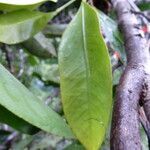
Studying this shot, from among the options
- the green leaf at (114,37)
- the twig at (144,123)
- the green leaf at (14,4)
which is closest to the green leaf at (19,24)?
the green leaf at (14,4)

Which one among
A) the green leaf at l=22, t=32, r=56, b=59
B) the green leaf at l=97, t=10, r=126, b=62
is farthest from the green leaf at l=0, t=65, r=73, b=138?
the green leaf at l=22, t=32, r=56, b=59

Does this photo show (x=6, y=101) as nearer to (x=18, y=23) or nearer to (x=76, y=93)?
(x=76, y=93)

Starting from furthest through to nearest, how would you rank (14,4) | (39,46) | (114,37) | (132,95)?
(39,46) → (114,37) → (14,4) → (132,95)

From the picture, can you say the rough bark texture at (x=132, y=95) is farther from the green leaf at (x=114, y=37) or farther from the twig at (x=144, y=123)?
the green leaf at (x=114, y=37)

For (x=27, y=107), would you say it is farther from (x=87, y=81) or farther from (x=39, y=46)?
(x=39, y=46)

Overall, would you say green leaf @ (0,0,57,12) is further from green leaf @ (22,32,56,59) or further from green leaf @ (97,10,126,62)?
green leaf @ (22,32,56,59)

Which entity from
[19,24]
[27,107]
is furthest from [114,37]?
[27,107]

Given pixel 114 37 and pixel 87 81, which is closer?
pixel 87 81

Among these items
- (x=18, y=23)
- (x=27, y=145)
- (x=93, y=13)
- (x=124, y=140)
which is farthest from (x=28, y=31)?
(x=27, y=145)
